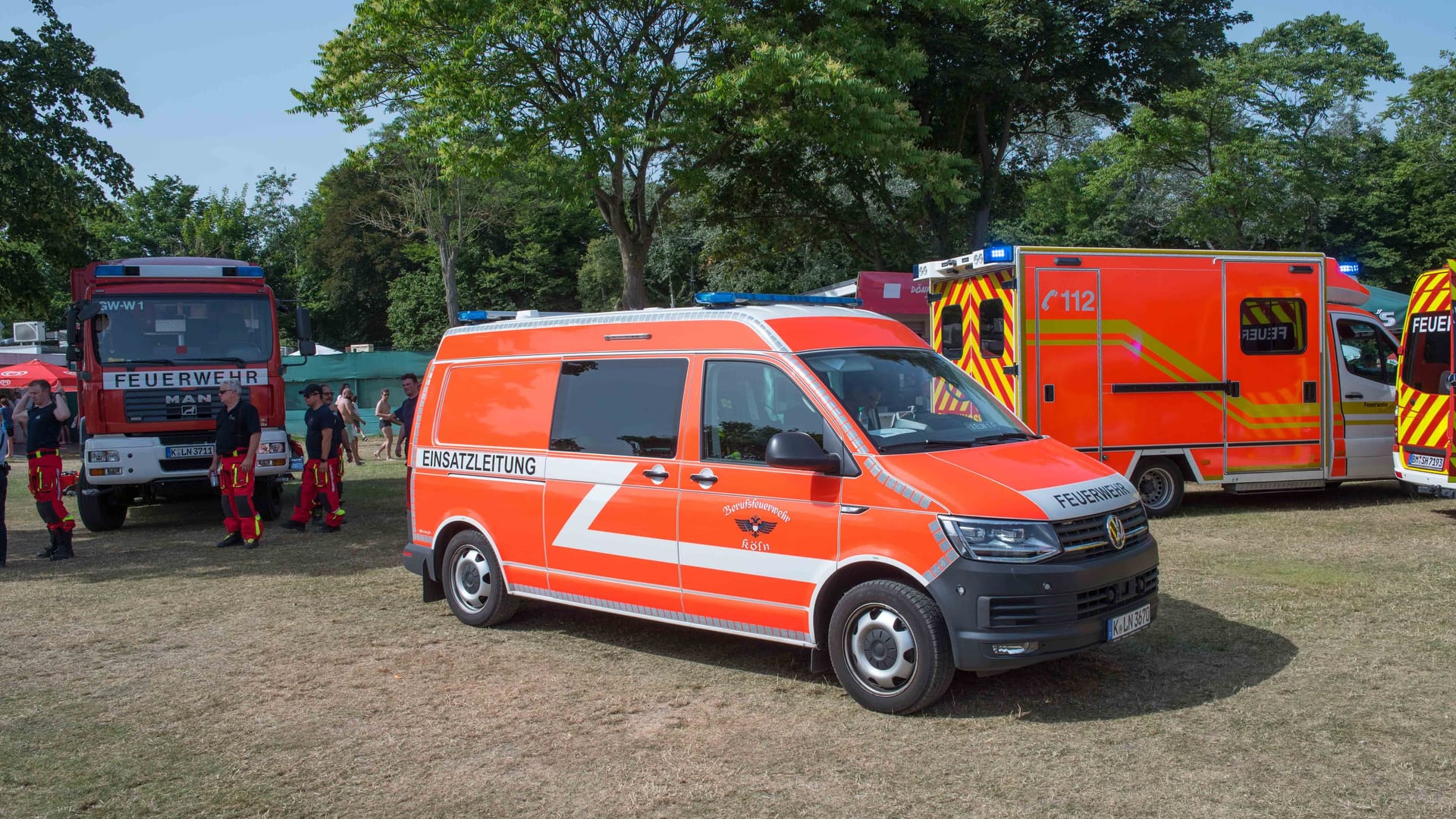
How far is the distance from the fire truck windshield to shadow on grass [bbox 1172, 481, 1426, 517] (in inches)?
440

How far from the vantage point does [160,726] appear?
18.7 feet

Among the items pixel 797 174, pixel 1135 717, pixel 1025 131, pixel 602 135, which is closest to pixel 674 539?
pixel 1135 717

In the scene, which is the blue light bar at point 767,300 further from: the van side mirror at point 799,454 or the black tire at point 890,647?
the black tire at point 890,647

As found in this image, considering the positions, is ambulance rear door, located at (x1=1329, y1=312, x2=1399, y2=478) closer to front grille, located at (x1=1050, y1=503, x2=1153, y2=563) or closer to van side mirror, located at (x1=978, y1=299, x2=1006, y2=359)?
van side mirror, located at (x1=978, y1=299, x2=1006, y2=359)

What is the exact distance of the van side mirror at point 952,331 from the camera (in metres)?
12.2

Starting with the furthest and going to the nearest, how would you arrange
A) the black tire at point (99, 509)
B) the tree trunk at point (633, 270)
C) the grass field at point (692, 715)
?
1. the tree trunk at point (633, 270)
2. the black tire at point (99, 509)
3. the grass field at point (692, 715)

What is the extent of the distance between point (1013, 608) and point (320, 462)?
9.72 meters

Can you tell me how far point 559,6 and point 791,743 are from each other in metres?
14.6

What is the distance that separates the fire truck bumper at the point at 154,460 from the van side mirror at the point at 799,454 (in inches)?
355

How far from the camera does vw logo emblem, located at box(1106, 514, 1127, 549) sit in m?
5.54

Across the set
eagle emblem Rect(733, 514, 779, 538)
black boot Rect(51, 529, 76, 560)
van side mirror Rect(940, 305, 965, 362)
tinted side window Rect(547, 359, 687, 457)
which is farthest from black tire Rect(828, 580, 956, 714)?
black boot Rect(51, 529, 76, 560)

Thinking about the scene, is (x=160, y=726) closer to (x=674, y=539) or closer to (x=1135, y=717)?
(x=674, y=539)

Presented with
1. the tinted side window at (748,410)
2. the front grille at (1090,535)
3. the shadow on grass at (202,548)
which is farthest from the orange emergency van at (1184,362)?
the shadow on grass at (202,548)

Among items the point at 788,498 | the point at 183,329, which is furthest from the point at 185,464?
the point at 788,498
